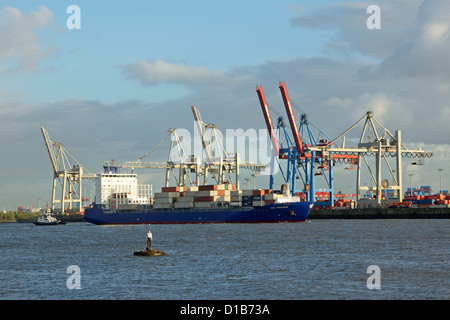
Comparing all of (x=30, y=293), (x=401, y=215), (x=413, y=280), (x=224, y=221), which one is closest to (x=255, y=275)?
(x=413, y=280)

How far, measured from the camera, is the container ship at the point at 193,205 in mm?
98562

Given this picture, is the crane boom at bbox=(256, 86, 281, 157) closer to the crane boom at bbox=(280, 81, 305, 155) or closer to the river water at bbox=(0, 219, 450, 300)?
the crane boom at bbox=(280, 81, 305, 155)

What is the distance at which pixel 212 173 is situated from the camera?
5310 inches

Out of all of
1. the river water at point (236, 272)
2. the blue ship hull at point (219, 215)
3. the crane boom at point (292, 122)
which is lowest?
the river water at point (236, 272)

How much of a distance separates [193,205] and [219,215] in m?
5.91

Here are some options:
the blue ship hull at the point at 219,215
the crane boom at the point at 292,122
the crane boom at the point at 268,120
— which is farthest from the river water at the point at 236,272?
the crane boom at the point at 268,120

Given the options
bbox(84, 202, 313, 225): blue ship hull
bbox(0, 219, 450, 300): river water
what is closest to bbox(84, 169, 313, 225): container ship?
bbox(84, 202, 313, 225): blue ship hull

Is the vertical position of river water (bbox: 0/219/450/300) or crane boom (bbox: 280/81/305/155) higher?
crane boom (bbox: 280/81/305/155)

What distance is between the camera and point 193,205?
4149 inches

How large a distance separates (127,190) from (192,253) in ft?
262

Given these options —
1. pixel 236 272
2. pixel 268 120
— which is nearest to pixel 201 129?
pixel 268 120

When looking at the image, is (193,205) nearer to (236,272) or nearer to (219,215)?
(219,215)

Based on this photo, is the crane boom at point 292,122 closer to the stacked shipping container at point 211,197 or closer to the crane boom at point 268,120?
the crane boom at point 268,120

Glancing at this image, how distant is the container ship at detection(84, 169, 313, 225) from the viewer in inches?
3880
